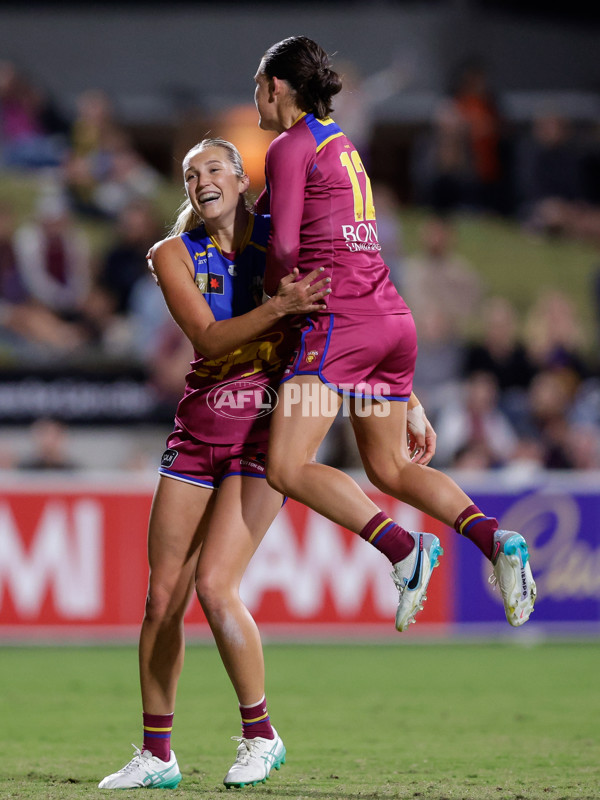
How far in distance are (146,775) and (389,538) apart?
1.29 metres

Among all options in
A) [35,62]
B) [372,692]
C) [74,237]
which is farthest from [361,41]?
[372,692]

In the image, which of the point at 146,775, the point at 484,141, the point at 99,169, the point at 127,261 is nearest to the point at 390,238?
the point at 484,141

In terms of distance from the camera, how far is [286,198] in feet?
14.5

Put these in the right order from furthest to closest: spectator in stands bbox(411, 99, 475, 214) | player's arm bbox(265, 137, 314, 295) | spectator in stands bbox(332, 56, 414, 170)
Result: 1. spectator in stands bbox(332, 56, 414, 170)
2. spectator in stands bbox(411, 99, 475, 214)
3. player's arm bbox(265, 137, 314, 295)

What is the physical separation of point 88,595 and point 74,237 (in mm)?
4324

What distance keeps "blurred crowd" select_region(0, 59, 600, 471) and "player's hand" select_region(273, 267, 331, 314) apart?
6.27 meters

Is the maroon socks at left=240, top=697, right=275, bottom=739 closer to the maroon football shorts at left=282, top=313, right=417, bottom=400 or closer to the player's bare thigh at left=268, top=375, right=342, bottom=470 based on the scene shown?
the player's bare thigh at left=268, top=375, right=342, bottom=470

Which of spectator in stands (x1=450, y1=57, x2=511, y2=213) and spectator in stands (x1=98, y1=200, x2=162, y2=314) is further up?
spectator in stands (x1=450, y1=57, x2=511, y2=213)

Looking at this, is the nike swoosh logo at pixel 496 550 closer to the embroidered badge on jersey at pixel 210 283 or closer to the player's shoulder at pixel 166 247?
the embroidered badge on jersey at pixel 210 283

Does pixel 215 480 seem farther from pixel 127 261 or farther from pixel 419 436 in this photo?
pixel 127 261

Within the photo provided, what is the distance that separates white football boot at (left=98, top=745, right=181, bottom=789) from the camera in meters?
4.66

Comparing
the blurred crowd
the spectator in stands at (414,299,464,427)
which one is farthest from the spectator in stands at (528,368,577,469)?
the spectator in stands at (414,299,464,427)

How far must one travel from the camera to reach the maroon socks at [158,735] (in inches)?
189

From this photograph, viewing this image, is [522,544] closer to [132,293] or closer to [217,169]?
[217,169]
